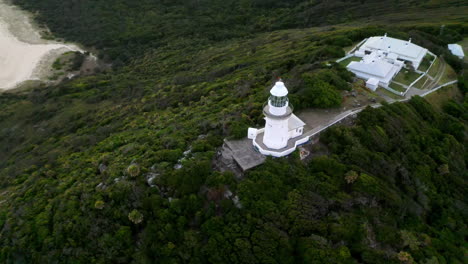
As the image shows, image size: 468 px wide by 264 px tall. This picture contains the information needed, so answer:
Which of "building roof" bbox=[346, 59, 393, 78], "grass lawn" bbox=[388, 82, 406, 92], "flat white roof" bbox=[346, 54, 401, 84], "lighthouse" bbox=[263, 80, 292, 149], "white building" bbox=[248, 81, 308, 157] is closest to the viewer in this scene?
"lighthouse" bbox=[263, 80, 292, 149]

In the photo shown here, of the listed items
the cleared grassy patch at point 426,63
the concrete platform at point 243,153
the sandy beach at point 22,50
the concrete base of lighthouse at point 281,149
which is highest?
the concrete base of lighthouse at point 281,149


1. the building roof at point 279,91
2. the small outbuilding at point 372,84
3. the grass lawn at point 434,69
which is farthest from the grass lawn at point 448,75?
the building roof at point 279,91

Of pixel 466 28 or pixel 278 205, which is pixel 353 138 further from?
pixel 466 28

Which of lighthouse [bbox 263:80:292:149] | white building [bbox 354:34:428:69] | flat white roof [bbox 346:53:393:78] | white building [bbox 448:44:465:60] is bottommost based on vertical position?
white building [bbox 448:44:465:60]

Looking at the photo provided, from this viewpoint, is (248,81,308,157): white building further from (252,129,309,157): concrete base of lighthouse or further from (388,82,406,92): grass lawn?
(388,82,406,92): grass lawn

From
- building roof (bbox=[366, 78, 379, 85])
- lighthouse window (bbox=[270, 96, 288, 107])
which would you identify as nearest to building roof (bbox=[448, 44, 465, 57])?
building roof (bbox=[366, 78, 379, 85])

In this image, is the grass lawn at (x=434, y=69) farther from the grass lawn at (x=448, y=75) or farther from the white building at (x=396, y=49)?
the white building at (x=396, y=49)
